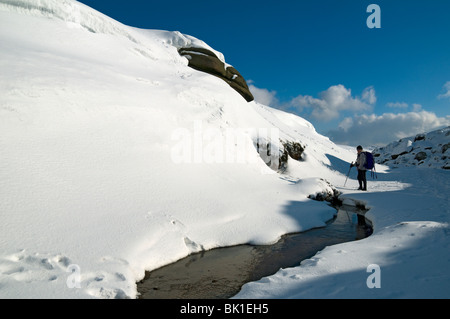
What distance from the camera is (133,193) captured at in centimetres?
809

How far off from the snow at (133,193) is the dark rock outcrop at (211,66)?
14.5 m

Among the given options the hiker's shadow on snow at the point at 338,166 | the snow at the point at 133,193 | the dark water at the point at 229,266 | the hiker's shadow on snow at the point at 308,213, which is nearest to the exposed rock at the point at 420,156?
the hiker's shadow on snow at the point at 338,166

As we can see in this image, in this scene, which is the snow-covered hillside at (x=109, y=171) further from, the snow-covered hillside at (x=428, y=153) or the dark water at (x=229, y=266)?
the snow-covered hillside at (x=428, y=153)

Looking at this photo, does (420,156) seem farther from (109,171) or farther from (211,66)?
(109,171)

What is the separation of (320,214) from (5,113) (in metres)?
11.5

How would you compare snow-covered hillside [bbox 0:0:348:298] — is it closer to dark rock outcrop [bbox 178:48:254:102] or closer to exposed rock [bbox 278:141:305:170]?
exposed rock [bbox 278:141:305:170]

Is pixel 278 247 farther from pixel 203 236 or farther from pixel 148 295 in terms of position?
pixel 148 295

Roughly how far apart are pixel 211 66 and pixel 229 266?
2842cm

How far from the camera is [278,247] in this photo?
25.2 feet

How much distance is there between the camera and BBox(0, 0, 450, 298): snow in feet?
16.2

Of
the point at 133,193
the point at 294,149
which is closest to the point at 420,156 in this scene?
the point at 294,149

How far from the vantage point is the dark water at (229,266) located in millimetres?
5312

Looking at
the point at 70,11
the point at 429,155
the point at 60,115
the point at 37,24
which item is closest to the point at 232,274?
the point at 60,115

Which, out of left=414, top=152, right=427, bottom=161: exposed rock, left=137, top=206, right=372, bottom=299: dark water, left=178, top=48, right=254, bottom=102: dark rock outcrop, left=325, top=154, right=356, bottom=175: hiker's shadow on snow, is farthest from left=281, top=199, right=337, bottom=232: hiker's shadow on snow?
left=414, top=152, right=427, bottom=161: exposed rock
